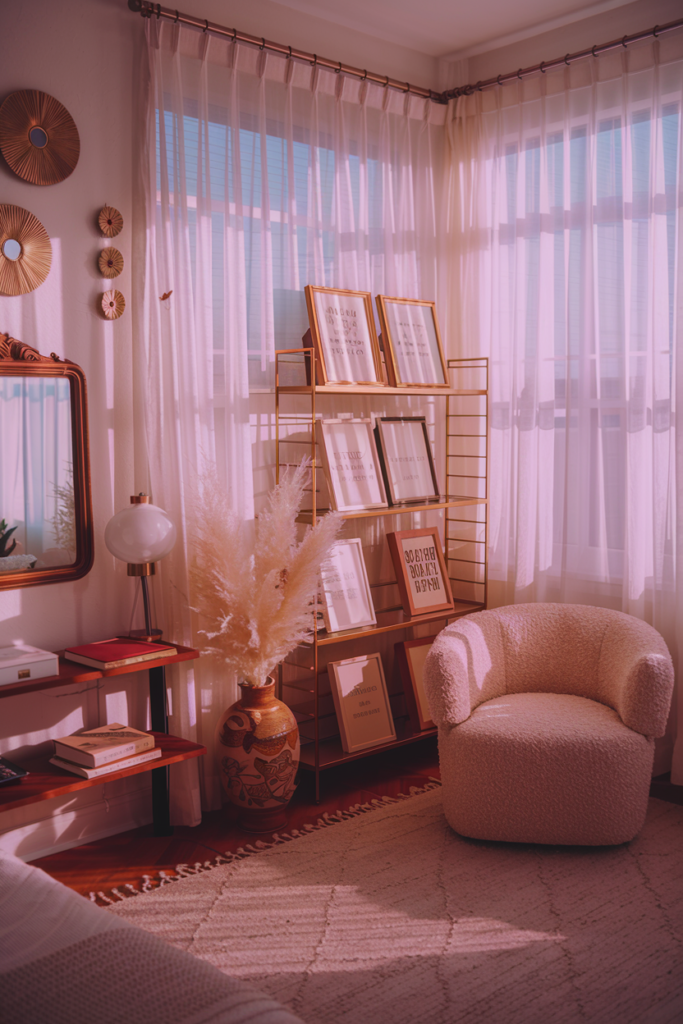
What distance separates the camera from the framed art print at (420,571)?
11.8ft

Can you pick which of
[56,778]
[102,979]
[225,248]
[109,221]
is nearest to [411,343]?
[225,248]

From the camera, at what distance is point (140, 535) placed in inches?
105

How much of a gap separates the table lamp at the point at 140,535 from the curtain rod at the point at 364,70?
1.62 meters

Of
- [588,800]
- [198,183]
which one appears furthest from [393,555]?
[198,183]

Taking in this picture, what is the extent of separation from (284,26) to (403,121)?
685mm

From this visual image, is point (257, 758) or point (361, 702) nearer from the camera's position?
point (257, 758)

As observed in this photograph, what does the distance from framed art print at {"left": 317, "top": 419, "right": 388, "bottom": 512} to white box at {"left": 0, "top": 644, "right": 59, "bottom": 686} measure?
121 centimetres

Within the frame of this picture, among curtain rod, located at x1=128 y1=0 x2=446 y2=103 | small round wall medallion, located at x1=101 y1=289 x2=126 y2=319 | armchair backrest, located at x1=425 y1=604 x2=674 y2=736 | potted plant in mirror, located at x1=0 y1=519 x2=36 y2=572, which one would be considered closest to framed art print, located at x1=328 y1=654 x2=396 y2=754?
armchair backrest, located at x1=425 y1=604 x2=674 y2=736

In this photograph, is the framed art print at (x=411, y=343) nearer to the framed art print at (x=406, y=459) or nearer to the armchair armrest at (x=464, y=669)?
the framed art print at (x=406, y=459)

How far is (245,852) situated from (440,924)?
0.74m

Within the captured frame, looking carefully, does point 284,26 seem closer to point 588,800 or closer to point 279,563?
point 279,563

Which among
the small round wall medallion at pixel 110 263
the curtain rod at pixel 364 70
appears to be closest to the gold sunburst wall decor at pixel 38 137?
the small round wall medallion at pixel 110 263

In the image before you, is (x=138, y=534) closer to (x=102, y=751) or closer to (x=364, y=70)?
(x=102, y=751)

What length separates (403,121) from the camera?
379cm
